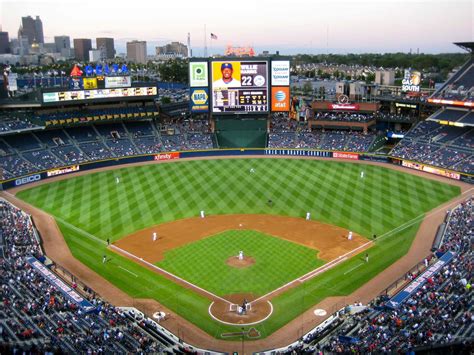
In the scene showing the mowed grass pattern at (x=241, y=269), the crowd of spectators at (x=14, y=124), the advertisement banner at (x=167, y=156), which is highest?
the crowd of spectators at (x=14, y=124)

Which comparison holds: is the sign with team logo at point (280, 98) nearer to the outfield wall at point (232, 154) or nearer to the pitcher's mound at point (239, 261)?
the outfield wall at point (232, 154)

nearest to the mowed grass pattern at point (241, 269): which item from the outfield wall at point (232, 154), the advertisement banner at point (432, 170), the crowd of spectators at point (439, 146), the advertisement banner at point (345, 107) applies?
the outfield wall at point (232, 154)

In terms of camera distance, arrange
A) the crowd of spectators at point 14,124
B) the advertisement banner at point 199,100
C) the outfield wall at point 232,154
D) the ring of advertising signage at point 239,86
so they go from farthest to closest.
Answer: the advertisement banner at point 199,100
the ring of advertising signage at point 239,86
the crowd of spectators at point 14,124
the outfield wall at point 232,154

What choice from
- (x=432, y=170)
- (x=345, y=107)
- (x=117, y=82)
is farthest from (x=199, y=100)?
(x=432, y=170)

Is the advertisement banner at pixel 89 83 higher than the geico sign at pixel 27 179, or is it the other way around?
the advertisement banner at pixel 89 83

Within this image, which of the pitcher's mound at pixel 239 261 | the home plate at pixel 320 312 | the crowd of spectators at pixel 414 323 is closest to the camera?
the crowd of spectators at pixel 414 323

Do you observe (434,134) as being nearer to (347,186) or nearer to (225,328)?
(347,186)
